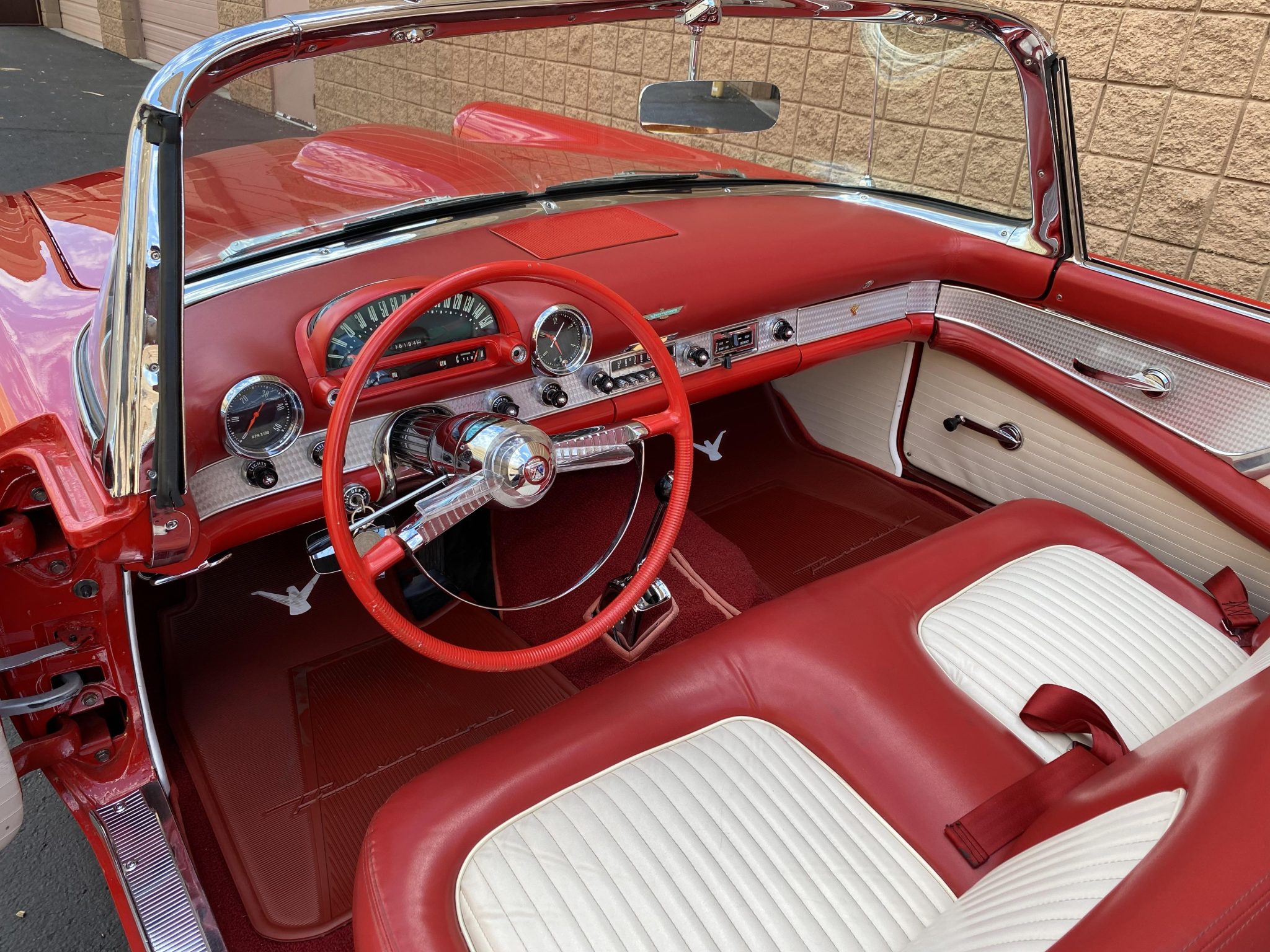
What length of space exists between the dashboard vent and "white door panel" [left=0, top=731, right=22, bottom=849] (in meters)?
1.17

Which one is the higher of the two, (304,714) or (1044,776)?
(1044,776)

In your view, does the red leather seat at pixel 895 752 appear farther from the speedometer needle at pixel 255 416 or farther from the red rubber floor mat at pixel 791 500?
the red rubber floor mat at pixel 791 500

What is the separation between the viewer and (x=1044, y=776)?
1271 millimetres

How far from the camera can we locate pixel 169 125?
105cm

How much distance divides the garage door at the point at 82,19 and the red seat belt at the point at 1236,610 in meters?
12.1

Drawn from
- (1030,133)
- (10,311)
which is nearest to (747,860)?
(10,311)

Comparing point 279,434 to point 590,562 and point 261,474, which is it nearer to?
point 261,474

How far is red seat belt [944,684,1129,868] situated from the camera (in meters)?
1.21

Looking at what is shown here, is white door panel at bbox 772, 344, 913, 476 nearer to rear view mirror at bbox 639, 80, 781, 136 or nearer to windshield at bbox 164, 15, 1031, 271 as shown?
windshield at bbox 164, 15, 1031, 271

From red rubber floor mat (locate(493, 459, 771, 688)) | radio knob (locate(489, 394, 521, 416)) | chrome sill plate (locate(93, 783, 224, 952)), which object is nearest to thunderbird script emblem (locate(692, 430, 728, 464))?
red rubber floor mat (locate(493, 459, 771, 688))

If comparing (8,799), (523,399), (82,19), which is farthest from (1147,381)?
(82,19)

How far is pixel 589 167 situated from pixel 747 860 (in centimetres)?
149

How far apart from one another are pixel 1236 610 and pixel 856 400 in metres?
1.25

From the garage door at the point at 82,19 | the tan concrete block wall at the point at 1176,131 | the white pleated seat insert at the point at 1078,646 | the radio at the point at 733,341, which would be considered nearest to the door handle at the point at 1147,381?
the white pleated seat insert at the point at 1078,646
